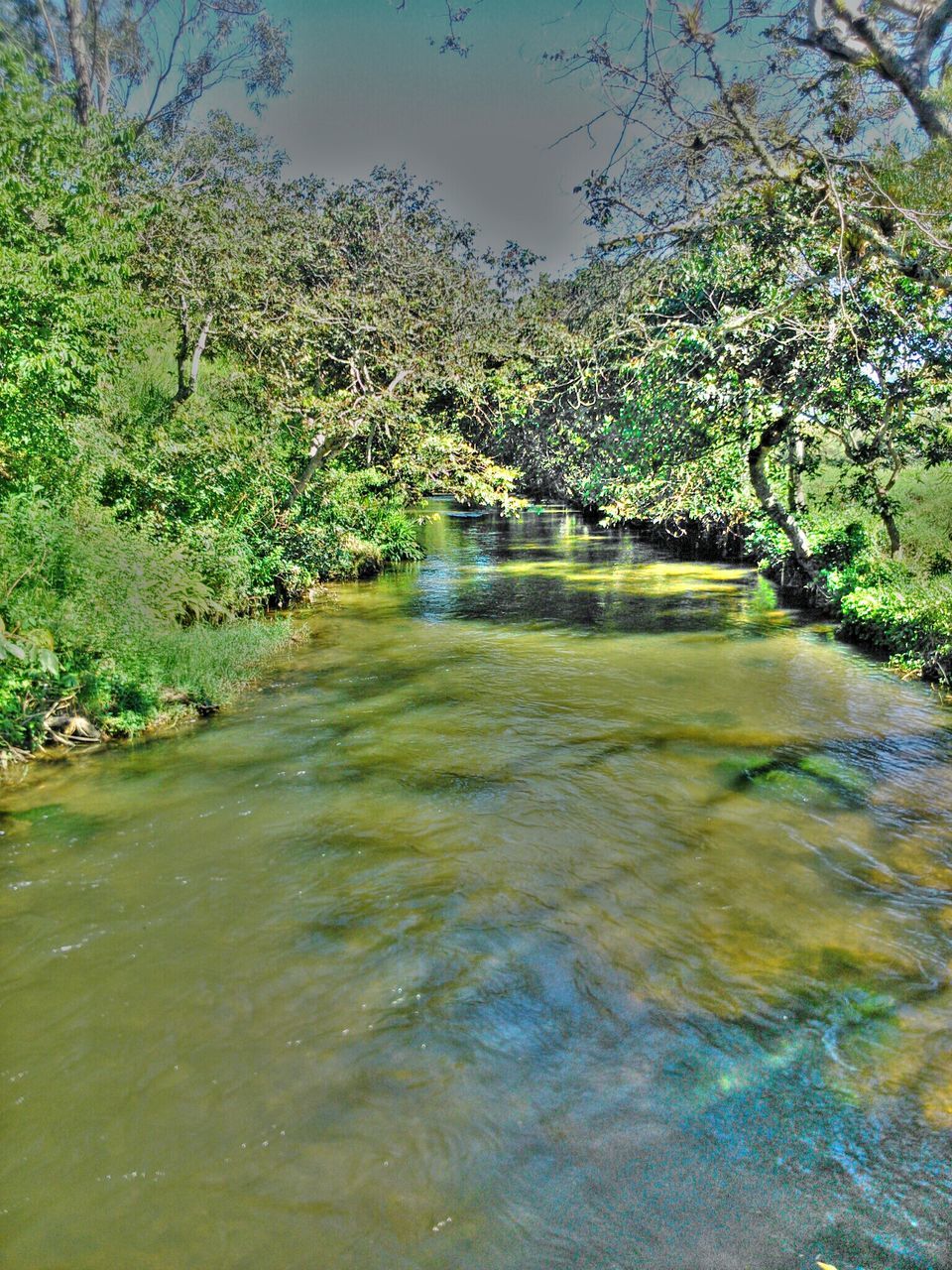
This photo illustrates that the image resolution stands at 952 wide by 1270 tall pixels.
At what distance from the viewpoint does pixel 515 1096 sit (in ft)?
13.3

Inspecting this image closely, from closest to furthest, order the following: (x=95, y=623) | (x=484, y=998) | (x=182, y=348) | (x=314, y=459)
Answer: (x=484, y=998) < (x=95, y=623) < (x=182, y=348) < (x=314, y=459)

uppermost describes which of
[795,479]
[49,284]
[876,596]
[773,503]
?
[49,284]

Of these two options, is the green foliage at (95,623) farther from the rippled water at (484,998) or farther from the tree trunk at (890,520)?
the tree trunk at (890,520)

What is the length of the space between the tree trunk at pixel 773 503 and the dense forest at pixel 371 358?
3.7 inches

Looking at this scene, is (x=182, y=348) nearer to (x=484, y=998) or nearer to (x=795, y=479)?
(x=795, y=479)

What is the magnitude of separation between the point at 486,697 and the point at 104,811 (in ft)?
18.2

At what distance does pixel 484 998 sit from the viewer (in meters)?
4.84

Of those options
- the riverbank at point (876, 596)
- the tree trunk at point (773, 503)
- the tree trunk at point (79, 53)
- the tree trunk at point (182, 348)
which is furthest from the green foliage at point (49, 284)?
the riverbank at point (876, 596)

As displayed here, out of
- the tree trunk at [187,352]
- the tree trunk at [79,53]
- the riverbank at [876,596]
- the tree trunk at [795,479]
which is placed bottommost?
the riverbank at [876,596]

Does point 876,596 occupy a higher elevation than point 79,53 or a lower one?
lower

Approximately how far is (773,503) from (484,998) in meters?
14.6

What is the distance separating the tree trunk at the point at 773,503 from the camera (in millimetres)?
14867

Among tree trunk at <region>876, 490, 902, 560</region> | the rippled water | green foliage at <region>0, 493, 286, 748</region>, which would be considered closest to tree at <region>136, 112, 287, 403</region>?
green foliage at <region>0, 493, 286, 748</region>

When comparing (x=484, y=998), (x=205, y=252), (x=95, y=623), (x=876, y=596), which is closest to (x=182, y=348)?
(x=205, y=252)
